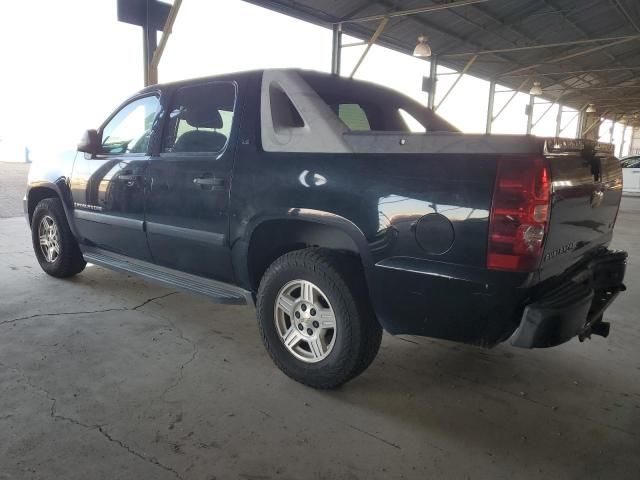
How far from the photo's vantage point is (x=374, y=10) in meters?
11.2

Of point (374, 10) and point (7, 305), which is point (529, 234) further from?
point (374, 10)

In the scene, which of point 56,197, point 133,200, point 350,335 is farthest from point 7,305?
point 350,335

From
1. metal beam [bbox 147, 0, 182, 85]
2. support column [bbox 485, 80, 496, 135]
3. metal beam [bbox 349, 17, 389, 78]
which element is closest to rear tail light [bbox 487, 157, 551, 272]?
metal beam [bbox 147, 0, 182, 85]

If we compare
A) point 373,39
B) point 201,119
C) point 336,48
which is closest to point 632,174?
point 373,39

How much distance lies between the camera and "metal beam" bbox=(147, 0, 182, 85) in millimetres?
7777

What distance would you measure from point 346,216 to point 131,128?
2.35 metres

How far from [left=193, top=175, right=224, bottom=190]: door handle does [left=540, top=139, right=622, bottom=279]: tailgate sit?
1.76 meters

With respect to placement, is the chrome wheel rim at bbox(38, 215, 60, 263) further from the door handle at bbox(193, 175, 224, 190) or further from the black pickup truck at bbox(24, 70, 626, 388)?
the door handle at bbox(193, 175, 224, 190)

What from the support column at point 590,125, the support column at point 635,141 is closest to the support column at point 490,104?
the support column at point 590,125

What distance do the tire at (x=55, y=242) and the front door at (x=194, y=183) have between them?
138cm

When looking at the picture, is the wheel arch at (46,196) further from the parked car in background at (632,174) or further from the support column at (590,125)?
the support column at (590,125)

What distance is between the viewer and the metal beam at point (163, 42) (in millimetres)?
7777

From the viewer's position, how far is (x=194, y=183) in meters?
2.95

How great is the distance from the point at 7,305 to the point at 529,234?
3767 mm
